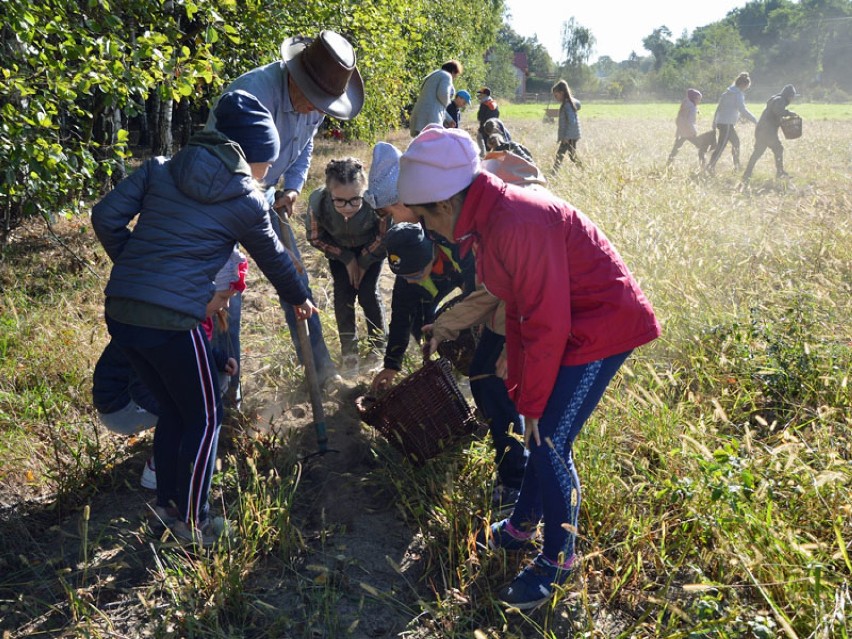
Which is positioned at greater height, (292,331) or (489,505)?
(292,331)

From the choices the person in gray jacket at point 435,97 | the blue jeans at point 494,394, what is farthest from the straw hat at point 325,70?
the person in gray jacket at point 435,97

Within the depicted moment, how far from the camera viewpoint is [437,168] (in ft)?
7.07

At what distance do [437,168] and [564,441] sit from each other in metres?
1.02

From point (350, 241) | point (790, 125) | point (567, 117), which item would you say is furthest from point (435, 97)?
point (790, 125)

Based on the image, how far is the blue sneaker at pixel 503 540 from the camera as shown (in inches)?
106

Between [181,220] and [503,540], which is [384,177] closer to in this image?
[181,220]

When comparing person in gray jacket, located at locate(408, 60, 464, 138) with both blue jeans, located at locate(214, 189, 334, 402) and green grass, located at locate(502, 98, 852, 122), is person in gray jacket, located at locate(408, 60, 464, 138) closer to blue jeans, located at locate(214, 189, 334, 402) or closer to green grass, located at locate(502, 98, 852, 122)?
blue jeans, located at locate(214, 189, 334, 402)

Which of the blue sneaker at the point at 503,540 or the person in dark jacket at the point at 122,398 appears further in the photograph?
the person in dark jacket at the point at 122,398

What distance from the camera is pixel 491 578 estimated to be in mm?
2619

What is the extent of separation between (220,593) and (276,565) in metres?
0.33

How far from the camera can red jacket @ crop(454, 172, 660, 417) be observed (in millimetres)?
2051

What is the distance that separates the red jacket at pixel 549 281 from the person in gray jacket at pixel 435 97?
273 inches

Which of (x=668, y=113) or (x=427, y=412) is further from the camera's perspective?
(x=668, y=113)

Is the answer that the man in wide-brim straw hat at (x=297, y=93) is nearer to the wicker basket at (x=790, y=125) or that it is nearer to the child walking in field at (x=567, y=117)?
the child walking in field at (x=567, y=117)
